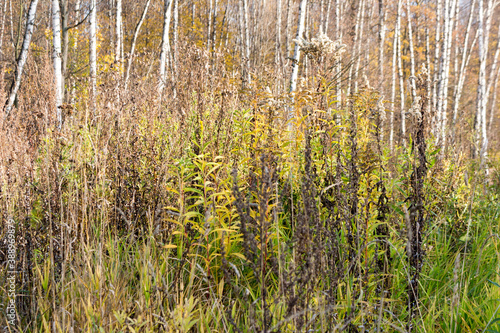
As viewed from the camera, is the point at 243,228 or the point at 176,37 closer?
the point at 243,228

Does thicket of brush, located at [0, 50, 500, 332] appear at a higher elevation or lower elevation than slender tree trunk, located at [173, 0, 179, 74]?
lower

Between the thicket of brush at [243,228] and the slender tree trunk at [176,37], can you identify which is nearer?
the thicket of brush at [243,228]

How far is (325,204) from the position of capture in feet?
7.83

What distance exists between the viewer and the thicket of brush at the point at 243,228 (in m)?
1.76

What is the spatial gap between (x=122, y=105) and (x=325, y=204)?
6.30 ft

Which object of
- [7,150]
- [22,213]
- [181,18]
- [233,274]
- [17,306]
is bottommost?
[17,306]

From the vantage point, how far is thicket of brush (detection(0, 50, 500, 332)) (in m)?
1.76

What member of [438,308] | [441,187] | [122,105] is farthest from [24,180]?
[441,187]

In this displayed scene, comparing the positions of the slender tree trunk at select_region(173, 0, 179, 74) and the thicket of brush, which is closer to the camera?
the thicket of brush

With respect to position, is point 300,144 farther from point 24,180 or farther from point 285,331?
point 24,180

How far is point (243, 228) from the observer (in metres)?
1.45

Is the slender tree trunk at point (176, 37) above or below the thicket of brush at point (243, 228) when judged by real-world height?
above

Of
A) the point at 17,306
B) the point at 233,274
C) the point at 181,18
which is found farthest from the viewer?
the point at 181,18

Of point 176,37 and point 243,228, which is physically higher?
point 176,37
